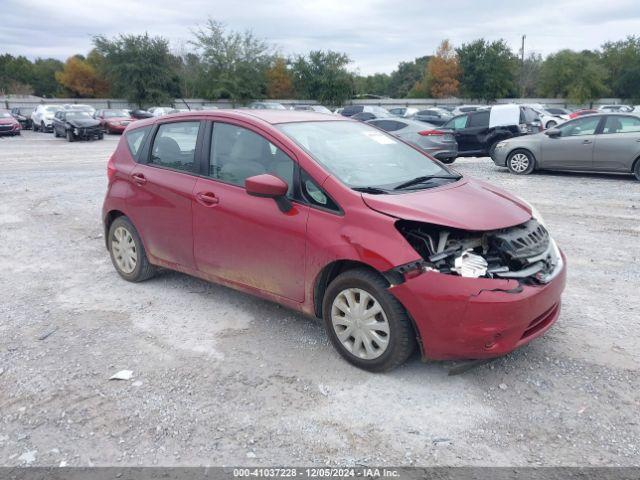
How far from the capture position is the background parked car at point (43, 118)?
104ft

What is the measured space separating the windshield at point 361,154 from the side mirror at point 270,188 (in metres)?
0.35

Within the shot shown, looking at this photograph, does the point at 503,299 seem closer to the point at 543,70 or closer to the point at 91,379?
the point at 91,379

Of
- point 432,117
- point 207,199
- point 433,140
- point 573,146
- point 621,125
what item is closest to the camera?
point 207,199

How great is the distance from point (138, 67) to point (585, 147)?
4362 centimetres

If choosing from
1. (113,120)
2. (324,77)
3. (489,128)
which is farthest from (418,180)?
(324,77)

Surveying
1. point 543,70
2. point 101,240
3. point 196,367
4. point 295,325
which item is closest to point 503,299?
point 295,325

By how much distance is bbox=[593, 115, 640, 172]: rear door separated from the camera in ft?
36.5

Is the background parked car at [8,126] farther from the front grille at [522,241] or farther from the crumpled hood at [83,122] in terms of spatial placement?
the front grille at [522,241]

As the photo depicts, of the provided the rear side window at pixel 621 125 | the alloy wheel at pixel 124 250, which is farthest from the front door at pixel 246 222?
the rear side window at pixel 621 125

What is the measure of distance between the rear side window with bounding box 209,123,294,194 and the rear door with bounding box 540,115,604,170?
9.82 meters

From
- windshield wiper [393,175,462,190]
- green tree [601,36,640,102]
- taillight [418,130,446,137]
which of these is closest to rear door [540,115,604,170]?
taillight [418,130,446,137]

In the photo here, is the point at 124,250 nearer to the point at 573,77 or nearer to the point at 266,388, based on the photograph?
the point at 266,388

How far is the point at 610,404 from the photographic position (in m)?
3.25

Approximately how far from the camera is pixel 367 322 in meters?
3.52
